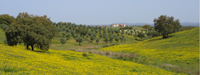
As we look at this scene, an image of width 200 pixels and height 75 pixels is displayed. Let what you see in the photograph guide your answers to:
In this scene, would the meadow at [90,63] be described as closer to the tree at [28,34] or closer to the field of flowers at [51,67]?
the field of flowers at [51,67]

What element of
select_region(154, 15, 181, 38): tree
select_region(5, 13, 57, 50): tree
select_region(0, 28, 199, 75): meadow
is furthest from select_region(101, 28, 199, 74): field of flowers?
select_region(5, 13, 57, 50): tree

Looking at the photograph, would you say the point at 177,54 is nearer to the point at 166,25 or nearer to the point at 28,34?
the point at 166,25

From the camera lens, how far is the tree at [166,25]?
235 feet

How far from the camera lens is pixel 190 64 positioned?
30594mm

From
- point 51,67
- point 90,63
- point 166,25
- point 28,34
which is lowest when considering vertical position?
point 90,63

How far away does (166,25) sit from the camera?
73.1 m

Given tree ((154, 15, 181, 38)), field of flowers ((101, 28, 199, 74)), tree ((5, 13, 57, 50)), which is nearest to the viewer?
field of flowers ((101, 28, 199, 74))

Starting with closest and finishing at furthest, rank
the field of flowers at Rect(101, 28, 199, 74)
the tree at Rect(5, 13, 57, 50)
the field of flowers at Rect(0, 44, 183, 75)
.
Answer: the field of flowers at Rect(0, 44, 183, 75), the field of flowers at Rect(101, 28, 199, 74), the tree at Rect(5, 13, 57, 50)

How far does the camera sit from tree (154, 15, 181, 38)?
7156 centimetres

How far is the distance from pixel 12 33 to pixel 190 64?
143ft

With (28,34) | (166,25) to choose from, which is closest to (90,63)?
(28,34)

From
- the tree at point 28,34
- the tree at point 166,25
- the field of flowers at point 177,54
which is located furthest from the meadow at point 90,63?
the tree at point 166,25

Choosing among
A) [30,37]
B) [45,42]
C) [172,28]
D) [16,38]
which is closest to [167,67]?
[45,42]

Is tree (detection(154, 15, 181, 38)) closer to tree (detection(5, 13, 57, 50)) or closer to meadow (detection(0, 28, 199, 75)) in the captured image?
meadow (detection(0, 28, 199, 75))
